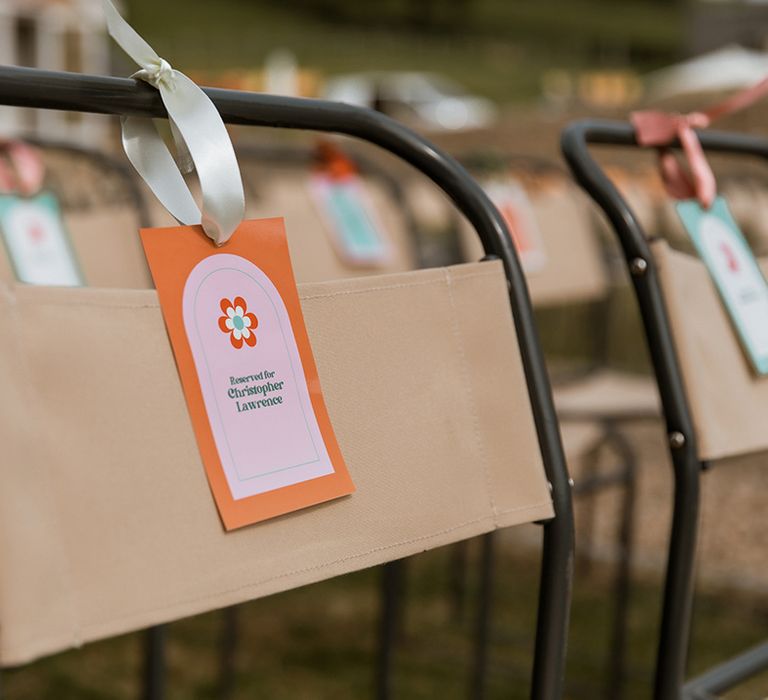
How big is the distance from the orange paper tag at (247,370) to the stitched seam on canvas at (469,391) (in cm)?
11

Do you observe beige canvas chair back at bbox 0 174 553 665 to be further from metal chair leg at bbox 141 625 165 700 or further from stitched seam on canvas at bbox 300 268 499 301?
metal chair leg at bbox 141 625 165 700

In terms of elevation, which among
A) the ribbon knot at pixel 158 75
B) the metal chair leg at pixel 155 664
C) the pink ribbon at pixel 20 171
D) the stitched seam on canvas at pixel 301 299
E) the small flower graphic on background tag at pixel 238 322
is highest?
the pink ribbon at pixel 20 171

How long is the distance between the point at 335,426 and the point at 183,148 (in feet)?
0.59

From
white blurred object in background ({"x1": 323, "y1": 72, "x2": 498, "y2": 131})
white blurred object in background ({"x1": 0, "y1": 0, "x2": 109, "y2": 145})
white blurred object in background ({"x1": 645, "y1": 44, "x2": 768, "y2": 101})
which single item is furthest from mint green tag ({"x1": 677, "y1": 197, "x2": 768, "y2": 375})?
white blurred object in background ({"x1": 323, "y1": 72, "x2": 498, "y2": 131})

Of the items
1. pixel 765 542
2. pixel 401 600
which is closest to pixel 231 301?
pixel 401 600

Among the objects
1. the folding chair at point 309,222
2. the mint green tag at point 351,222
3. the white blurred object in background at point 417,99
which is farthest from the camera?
the white blurred object in background at point 417,99

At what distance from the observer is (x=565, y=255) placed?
219 cm

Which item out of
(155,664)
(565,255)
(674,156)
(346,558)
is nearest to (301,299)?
(346,558)

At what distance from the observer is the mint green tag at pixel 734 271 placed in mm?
859

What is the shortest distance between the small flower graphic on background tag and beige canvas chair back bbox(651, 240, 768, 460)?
36 cm

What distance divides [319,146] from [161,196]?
1376 millimetres

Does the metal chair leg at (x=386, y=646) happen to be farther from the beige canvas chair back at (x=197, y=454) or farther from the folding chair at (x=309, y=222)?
the beige canvas chair back at (x=197, y=454)

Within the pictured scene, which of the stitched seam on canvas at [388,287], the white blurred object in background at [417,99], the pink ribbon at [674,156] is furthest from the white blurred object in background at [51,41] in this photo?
the stitched seam on canvas at [388,287]

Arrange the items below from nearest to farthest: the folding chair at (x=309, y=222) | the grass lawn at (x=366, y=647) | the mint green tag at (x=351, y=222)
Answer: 1. the folding chair at (x=309, y=222)
2. the mint green tag at (x=351, y=222)
3. the grass lawn at (x=366, y=647)
